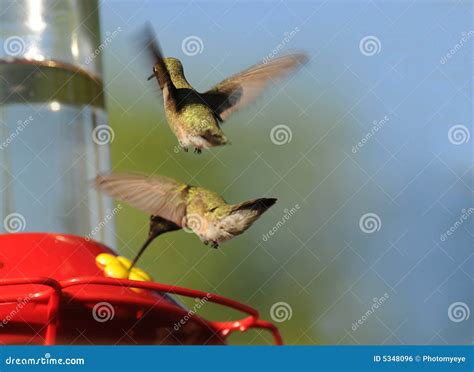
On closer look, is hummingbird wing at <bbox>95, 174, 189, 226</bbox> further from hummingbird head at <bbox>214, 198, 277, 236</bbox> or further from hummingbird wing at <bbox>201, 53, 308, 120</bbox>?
hummingbird wing at <bbox>201, 53, 308, 120</bbox>

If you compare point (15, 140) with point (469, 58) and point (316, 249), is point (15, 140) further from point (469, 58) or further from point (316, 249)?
point (469, 58)

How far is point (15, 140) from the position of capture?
815 centimetres

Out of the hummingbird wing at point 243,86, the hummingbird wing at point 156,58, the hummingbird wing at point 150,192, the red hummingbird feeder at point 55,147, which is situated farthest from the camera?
the hummingbird wing at point 243,86

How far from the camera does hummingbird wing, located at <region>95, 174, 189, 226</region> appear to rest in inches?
217

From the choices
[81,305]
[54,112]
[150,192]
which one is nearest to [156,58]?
[150,192]

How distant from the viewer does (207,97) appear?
652 cm

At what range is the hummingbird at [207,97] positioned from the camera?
597 cm

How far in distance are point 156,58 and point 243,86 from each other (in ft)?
3.59

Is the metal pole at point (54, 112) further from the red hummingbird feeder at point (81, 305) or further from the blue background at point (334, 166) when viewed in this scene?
the red hummingbird feeder at point (81, 305)

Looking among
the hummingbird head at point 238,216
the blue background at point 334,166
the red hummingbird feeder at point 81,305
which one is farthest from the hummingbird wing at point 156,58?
the blue background at point 334,166

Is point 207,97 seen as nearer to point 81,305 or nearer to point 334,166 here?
point 81,305

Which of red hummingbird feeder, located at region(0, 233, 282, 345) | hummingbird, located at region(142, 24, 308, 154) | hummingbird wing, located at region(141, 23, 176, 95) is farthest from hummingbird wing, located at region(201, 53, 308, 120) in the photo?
red hummingbird feeder, located at region(0, 233, 282, 345)

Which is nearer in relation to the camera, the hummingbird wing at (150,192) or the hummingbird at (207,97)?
the hummingbird wing at (150,192)

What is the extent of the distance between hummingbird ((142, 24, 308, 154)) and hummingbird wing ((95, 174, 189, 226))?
23 centimetres
